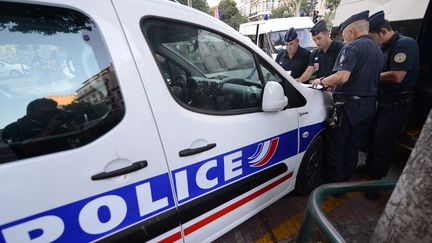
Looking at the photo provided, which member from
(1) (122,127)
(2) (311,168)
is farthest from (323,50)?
(1) (122,127)

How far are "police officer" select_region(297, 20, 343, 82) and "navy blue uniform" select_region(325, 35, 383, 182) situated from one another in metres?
1.10

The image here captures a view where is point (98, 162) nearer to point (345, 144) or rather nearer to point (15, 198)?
point (15, 198)

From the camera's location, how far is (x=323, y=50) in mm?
3381

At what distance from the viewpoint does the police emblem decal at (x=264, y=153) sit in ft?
5.55

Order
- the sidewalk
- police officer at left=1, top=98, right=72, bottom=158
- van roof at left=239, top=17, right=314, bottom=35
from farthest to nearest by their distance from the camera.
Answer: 1. van roof at left=239, top=17, right=314, bottom=35
2. the sidewalk
3. police officer at left=1, top=98, right=72, bottom=158

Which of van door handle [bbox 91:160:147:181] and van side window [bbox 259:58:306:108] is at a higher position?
van side window [bbox 259:58:306:108]

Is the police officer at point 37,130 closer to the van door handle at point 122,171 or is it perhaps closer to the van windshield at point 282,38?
the van door handle at point 122,171

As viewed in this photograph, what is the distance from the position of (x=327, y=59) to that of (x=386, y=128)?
50.6 inches

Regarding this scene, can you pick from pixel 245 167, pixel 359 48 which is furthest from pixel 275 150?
pixel 359 48

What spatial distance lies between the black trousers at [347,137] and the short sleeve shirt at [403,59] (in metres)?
0.37

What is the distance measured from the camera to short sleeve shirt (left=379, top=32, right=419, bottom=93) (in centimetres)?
232

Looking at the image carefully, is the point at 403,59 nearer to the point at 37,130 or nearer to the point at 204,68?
the point at 204,68

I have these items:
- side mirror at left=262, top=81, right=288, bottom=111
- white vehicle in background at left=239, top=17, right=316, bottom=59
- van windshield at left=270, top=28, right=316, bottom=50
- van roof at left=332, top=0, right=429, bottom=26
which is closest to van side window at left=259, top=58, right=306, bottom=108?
side mirror at left=262, top=81, right=288, bottom=111

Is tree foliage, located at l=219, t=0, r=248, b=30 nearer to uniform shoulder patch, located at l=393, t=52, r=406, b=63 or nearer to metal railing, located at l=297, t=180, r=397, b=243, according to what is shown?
uniform shoulder patch, located at l=393, t=52, r=406, b=63
